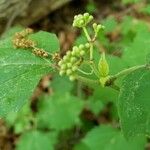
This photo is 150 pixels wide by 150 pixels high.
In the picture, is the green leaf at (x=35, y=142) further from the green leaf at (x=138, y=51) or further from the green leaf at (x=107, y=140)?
the green leaf at (x=138, y=51)

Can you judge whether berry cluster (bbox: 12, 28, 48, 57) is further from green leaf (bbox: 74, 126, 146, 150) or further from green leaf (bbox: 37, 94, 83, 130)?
green leaf (bbox: 37, 94, 83, 130)

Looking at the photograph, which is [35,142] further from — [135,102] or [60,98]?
[135,102]

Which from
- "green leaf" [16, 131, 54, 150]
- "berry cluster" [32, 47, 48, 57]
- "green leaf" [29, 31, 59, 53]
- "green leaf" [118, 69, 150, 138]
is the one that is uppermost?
"green leaf" [29, 31, 59, 53]

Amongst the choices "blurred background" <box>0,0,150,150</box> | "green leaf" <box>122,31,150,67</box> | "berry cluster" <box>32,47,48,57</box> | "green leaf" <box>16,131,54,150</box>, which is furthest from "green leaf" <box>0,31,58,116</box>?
"green leaf" <box>16,131,54,150</box>

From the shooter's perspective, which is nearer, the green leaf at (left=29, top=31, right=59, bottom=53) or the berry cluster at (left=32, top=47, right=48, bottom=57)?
the berry cluster at (left=32, top=47, right=48, bottom=57)

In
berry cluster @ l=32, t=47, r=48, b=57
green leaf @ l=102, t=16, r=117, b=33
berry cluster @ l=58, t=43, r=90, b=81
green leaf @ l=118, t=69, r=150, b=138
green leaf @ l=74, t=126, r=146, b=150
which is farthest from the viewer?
green leaf @ l=102, t=16, r=117, b=33

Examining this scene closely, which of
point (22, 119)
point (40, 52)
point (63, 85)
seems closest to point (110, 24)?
point (63, 85)
